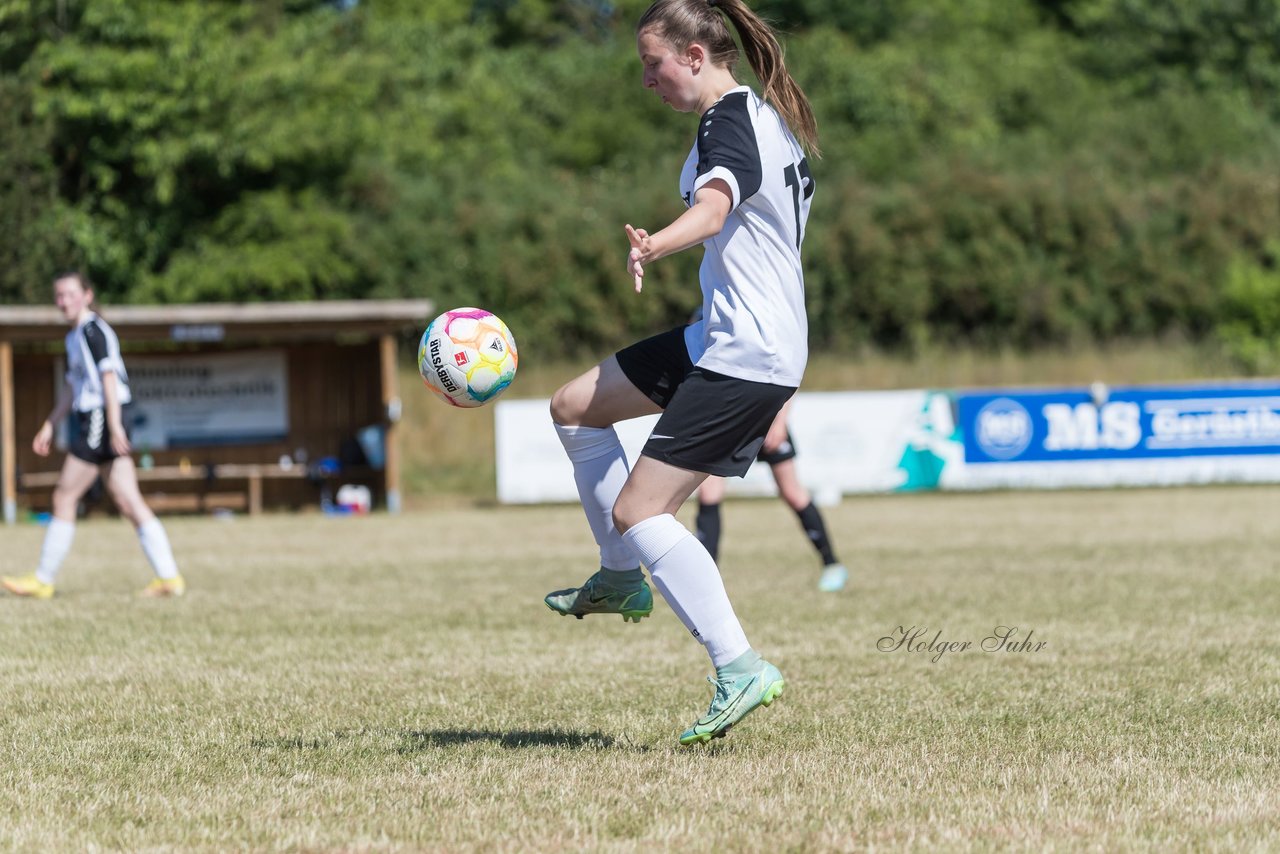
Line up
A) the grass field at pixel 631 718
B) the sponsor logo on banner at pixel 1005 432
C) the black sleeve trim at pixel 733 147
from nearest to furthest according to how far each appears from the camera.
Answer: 1. the grass field at pixel 631 718
2. the black sleeve trim at pixel 733 147
3. the sponsor logo on banner at pixel 1005 432

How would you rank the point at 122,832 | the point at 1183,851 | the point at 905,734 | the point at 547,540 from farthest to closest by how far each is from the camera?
the point at 547,540 < the point at 905,734 < the point at 122,832 < the point at 1183,851

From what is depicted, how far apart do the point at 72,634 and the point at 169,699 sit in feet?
7.90

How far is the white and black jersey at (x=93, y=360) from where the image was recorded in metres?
10.0


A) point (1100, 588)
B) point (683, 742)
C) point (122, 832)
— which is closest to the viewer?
point (122, 832)

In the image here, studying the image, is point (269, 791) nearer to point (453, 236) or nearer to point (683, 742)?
point (683, 742)

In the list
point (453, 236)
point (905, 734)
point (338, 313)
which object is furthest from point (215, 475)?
point (905, 734)

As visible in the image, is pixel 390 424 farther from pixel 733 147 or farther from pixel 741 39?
pixel 733 147

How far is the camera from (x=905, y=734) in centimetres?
528

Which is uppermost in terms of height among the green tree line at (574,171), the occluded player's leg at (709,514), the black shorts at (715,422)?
the green tree line at (574,171)

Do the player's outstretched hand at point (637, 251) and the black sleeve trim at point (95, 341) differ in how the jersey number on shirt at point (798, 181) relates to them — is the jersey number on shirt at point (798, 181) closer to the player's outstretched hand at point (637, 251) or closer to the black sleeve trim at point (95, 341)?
the player's outstretched hand at point (637, 251)

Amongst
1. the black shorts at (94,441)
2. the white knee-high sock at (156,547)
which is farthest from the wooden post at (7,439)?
the black shorts at (94,441)

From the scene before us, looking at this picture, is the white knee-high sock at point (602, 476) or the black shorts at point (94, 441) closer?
the white knee-high sock at point (602, 476)

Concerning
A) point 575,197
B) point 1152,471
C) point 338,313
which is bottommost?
point 1152,471

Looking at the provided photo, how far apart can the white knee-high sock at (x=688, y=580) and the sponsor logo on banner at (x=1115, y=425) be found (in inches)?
736
